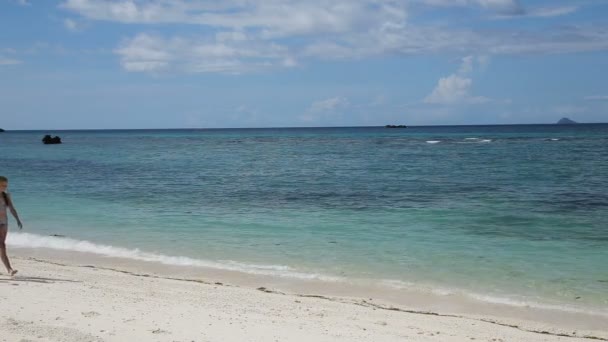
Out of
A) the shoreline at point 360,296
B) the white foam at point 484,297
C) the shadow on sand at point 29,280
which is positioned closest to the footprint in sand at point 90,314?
the shadow on sand at point 29,280

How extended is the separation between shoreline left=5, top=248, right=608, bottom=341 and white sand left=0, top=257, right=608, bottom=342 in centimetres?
9

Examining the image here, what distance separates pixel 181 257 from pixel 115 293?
12.1 ft

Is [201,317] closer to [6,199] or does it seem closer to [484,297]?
[6,199]

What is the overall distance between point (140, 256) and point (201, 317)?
18.7 feet

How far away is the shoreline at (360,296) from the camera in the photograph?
27.6ft

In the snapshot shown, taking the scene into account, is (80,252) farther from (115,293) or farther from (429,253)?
(429,253)

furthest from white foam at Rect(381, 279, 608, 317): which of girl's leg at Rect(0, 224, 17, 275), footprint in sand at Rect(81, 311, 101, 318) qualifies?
girl's leg at Rect(0, 224, 17, 275)

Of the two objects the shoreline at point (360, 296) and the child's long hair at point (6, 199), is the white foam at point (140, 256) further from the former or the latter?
the child's long hair at point (6, 199)

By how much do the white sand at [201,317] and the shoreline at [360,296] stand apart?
0.29 feet

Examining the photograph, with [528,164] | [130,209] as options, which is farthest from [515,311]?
[528,164]

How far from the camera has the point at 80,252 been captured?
13602 mm

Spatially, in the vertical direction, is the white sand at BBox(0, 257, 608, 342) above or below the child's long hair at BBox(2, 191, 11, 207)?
below

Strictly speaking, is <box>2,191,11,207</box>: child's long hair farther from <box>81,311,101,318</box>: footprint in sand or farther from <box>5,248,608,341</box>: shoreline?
<box>81,311,101,318</box>: footprint in sand

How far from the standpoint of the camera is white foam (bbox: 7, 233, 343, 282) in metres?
11.4
